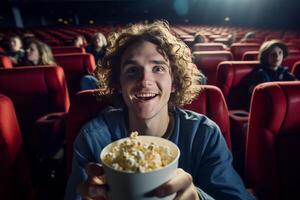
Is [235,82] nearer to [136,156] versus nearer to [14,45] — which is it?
[136,156]

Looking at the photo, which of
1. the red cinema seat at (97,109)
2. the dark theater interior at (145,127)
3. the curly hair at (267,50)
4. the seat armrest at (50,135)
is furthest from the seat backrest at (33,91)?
the curly hair at (267,50)

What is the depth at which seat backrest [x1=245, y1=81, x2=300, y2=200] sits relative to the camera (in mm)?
1158

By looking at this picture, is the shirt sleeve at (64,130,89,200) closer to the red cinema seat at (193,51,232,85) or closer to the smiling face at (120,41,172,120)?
the smiling face at (120,41,172,120)

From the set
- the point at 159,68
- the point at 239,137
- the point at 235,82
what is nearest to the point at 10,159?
the point at 159,68

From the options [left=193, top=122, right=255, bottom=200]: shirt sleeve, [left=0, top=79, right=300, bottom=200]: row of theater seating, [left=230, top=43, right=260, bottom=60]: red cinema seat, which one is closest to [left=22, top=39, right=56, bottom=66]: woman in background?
[left=0, top=79, right=300, bottom=200]: row of theater seating

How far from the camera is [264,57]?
2500 millimetres

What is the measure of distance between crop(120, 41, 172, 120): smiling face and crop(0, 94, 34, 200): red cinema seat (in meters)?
0.56

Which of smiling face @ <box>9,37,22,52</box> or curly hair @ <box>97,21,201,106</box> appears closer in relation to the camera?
curly hair @ <box>97,21,201,106</box>

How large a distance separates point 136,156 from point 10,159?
0.87 meters

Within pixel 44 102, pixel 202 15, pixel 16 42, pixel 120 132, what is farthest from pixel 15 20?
pixel 120 132

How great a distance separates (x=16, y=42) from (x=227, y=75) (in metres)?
3.61

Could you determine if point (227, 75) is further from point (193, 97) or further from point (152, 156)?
point (152, 156)

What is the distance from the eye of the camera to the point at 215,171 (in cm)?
90

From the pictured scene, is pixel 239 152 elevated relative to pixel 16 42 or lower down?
lower down
